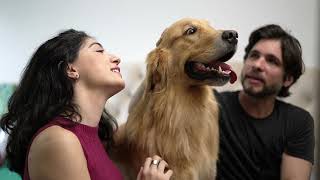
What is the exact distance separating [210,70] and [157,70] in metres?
0.19

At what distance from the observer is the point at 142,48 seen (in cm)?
238

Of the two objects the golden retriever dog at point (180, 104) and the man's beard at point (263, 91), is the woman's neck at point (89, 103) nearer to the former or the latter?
the golden retriever dog at point (180, 104)

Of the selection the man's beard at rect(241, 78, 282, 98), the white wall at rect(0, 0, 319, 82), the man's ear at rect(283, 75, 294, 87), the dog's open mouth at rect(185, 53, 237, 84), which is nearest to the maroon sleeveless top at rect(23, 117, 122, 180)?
the dog's open mouth at rect(185, 53, 237, 84)

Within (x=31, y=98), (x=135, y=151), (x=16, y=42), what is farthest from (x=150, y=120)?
(x=16, y=42)

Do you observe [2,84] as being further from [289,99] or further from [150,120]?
[289,99]

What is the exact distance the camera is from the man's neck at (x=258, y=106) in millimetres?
1810

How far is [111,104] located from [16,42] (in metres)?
0.80

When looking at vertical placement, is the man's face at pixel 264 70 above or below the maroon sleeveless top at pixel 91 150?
above

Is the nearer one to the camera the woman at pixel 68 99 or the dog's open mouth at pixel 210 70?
the woman at pixel 68 99

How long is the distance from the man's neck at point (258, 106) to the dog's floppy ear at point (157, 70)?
604mm

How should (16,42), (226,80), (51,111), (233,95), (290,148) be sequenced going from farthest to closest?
(16,42) < (233,95) < (290,148) < (226,80) < (51,111)

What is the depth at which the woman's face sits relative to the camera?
1144mm

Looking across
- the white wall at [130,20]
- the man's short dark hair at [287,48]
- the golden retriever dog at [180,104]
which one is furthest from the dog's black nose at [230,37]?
the white wall at [130,20]

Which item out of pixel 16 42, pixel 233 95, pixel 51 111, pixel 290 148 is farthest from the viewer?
pixel 16 42
